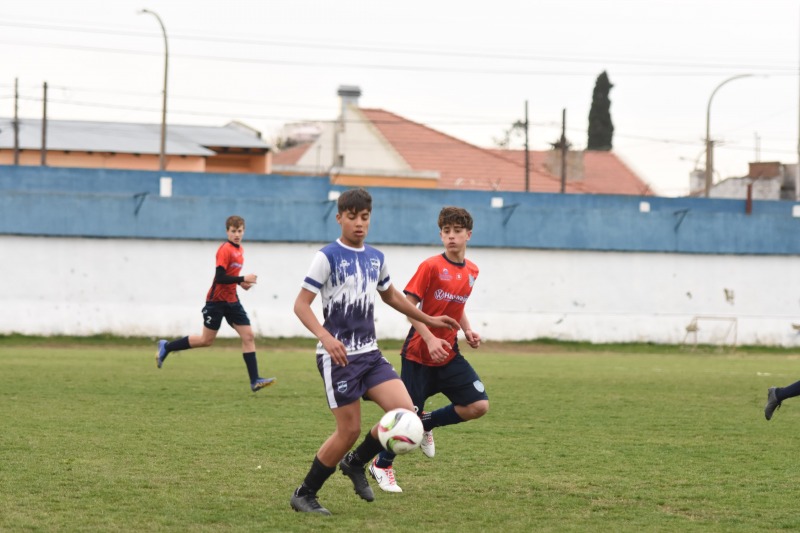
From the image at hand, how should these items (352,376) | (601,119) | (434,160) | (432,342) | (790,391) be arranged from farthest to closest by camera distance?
(601,119) < (434,160) < (790,391) < (432,342) < (352,376)

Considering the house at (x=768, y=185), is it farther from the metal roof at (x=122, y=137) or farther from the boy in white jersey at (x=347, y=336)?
the boy in white jersey at (x=347, y=336)

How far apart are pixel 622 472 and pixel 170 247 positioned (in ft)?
72.1

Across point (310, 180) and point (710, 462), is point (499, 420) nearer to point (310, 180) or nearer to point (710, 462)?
point (710, 462)

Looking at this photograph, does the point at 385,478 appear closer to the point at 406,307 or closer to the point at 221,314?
the point at 406,307

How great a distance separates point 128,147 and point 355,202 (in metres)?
50.5

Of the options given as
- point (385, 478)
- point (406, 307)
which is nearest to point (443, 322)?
point (406, 307)

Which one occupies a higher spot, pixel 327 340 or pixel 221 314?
pixel 327 340

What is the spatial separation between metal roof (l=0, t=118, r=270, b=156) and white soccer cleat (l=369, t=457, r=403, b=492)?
4738cm

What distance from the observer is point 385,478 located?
7836 millimetres

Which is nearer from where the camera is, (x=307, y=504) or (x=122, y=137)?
(x=307, y=504)

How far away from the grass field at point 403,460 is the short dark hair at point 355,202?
1829 millimetres

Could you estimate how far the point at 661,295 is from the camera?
32281mm

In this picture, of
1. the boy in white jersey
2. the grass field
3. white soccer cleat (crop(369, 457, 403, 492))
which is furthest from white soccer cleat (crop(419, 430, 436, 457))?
the boy in white jersey

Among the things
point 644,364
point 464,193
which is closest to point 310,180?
point 464,193
